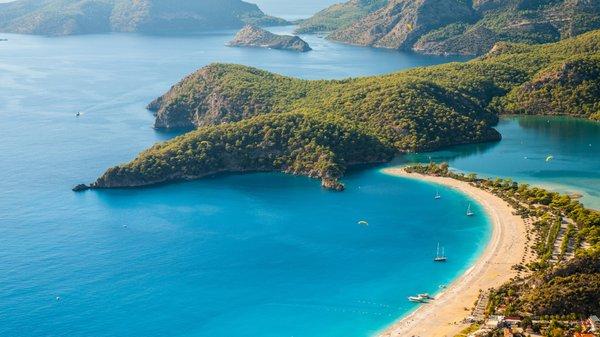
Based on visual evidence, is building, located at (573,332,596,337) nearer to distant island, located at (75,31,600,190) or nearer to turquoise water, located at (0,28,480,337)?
turquoise water, located at (0,28,480,337)

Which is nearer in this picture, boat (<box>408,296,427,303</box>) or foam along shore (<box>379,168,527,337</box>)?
foam along shore (<box>379,168,527,337</box>)

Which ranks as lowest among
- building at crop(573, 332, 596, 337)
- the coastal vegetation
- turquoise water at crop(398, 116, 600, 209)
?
building at crop(573, 332, 596, 337)

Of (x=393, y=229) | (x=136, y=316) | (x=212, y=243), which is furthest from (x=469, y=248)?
(x=136, y=316)

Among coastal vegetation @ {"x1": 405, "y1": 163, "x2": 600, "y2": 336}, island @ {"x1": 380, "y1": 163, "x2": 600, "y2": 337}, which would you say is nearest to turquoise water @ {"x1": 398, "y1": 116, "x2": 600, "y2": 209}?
coastal vegetation @ {"x1": 405, "y1": 163, "x2": 600, "y2": 336}

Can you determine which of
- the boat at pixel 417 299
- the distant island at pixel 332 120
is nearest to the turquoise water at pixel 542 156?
the distant island at pixel 332 120

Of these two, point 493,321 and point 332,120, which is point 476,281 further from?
point 332,120

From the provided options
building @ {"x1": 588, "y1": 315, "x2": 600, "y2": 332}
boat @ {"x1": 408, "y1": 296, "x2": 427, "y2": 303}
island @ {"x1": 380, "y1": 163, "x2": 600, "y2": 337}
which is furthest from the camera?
boat @ {"x1": 408, "y1": 296, "x2": 427, "y2": 303}

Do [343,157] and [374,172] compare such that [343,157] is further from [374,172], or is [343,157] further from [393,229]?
[393,229]

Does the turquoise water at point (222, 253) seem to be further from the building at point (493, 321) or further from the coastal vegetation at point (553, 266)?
the building at point (493, 321)

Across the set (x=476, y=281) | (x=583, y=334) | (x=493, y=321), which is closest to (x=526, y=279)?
(x=476, y=281)
